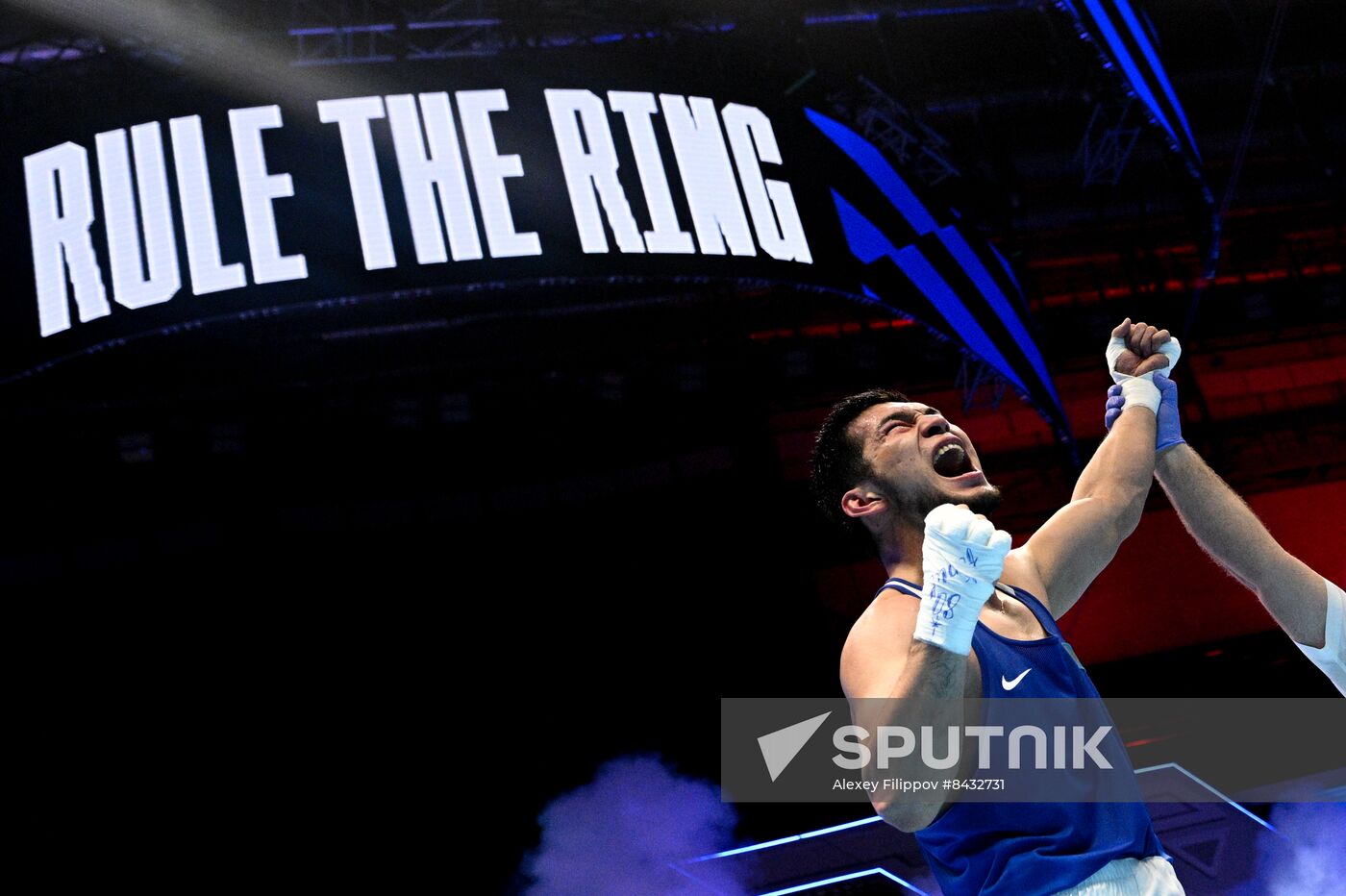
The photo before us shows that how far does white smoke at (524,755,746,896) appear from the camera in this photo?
7438mm

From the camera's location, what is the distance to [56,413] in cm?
1102

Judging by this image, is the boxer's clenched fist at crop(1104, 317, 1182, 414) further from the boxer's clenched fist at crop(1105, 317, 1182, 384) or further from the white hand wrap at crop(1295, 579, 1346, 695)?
the white hand wrap at crop(1295, 579, 1346, 695)

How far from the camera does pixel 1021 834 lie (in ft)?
5.81

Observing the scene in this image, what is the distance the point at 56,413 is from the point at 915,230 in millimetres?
9504

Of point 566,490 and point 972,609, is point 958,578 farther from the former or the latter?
point 566,490

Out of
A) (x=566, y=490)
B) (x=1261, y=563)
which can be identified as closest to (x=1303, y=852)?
(x=1261, y=563)

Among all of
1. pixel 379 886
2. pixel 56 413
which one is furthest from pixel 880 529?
pixel 56 413

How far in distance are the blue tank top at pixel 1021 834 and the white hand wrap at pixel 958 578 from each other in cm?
25

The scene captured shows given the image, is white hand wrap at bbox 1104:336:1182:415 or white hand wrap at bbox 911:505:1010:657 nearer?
white hand wrap at bbox 911:505:1010:657

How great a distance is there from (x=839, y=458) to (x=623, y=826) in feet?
21.5

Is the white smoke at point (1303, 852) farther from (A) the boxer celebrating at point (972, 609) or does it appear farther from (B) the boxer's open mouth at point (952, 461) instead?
(B) the boxer's open mouth at point (952, 461)

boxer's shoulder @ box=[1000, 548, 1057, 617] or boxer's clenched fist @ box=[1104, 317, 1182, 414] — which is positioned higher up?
boxer's clenched fist @ box=[1104, 317, 1182, 414]

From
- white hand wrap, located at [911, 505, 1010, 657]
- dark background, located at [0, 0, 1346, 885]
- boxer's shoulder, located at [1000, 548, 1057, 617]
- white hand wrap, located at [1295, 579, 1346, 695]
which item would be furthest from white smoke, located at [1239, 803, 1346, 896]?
dark background, located at [0, 0, 1346, 885]

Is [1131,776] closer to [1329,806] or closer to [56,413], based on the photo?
[1329,806]
